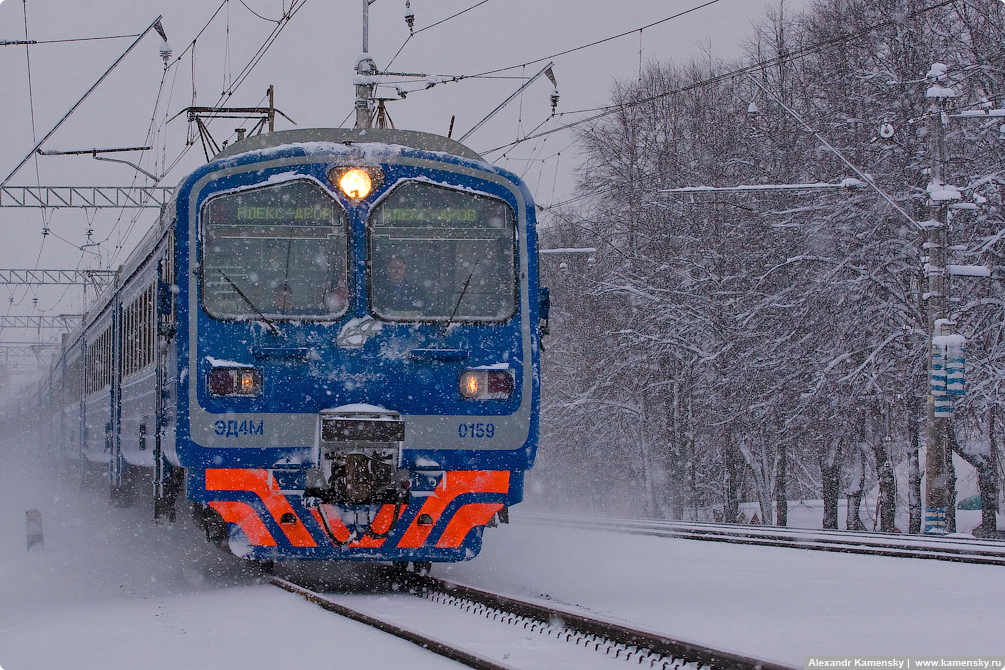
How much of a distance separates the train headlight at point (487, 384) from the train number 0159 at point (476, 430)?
0.19 meters

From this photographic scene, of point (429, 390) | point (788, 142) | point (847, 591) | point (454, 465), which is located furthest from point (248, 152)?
point (788, 142)

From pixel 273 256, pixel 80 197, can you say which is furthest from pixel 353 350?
pixel 80 197

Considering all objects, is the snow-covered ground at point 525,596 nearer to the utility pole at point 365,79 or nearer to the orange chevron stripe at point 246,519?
the orange chevron stripe at point 246,519

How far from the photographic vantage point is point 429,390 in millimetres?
→ 8055

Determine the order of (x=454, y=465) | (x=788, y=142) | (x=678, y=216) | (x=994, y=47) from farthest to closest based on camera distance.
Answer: (x=678, y=216), (x=788, y=142), (x=994, y=47), (x=454, y=465)

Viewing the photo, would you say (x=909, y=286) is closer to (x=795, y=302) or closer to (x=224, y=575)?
(x=795, y=302)

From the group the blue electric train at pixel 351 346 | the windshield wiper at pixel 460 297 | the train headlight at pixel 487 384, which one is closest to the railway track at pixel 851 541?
the blue electric train at pixel 351 346

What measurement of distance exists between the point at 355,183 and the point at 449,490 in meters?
2.16

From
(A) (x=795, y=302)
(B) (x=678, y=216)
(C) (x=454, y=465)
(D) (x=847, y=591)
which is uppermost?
(B) (x=678, y=216)

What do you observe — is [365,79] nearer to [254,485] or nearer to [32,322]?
[254,485]

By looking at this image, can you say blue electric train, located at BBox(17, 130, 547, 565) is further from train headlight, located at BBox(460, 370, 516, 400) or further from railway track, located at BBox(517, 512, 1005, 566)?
railway track, located at BBox(517, 512, 1005, 566)

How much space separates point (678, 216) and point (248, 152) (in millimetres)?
20789

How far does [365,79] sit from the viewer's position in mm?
14586

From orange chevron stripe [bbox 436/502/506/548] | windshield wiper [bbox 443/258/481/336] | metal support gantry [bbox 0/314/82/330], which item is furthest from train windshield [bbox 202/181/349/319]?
metal support gantry [bbox 0/314/82/330]
